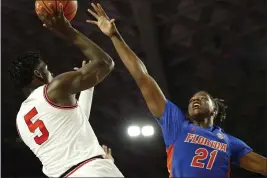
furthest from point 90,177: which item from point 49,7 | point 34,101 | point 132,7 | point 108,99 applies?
point 108,99

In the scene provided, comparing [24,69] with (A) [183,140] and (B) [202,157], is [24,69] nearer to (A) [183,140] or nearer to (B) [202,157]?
(A) [183,140]

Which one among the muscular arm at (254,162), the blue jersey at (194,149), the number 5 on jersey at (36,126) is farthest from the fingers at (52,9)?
the muscular arm at (254,162)

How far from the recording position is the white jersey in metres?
2.86

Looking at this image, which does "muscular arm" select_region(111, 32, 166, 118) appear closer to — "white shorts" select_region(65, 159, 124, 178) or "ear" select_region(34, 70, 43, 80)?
"ear" select_region(34, 70, 43, 80)

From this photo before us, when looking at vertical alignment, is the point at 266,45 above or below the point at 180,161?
above

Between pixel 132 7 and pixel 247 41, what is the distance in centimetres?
257

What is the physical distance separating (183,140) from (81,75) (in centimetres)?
108

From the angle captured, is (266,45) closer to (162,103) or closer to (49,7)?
(162,103)

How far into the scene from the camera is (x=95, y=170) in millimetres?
2756

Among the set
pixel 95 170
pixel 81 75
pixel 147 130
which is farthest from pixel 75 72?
pixel 147 130

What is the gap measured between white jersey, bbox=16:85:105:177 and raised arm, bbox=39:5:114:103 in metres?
0.10

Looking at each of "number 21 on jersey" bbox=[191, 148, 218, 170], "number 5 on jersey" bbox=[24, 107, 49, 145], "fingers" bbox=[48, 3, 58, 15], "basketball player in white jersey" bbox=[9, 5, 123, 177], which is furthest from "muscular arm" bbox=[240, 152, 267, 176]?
"fingers" bbox=[48, 3, 58, 15]

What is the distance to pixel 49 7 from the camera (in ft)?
10.2

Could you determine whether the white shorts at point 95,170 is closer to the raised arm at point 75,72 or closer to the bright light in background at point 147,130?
the raised arm at point 75,72
